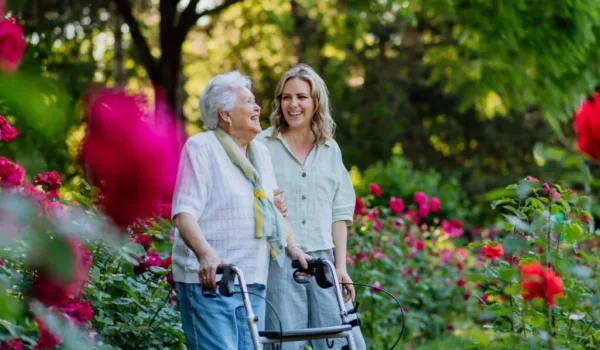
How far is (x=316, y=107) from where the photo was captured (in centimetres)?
427

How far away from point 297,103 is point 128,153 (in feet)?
10.9

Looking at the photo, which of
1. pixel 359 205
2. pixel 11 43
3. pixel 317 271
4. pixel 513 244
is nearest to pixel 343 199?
Result: pixel 317 271

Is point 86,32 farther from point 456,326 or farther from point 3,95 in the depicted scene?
point 3,95

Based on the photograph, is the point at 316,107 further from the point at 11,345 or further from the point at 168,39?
the point at 168,39

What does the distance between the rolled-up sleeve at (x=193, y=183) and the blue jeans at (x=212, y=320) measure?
0.27 metres

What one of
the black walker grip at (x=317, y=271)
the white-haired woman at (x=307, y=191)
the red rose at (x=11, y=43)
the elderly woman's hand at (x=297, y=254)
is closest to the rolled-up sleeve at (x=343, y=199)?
the white-haired woman at (x=307, y=191)

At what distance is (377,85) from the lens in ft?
64.1

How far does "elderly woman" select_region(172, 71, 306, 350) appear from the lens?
3.47 meters

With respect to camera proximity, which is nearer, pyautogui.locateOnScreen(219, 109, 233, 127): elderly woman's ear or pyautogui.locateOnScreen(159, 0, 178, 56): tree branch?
pyautogui.locateOnScreen(219, 109, 233, 127): elderly woman's ear

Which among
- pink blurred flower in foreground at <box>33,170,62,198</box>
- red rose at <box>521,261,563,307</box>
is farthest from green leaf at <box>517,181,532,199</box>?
pink blurred flower in foreground at <box>33,170,62,198</box>

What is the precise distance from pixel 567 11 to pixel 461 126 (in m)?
11.6

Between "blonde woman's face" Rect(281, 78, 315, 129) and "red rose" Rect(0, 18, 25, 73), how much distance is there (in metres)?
3.06

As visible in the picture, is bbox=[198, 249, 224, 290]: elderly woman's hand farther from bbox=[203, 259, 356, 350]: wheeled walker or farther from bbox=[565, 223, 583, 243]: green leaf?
bbox=[565, 223, 583, 243]: green leaf

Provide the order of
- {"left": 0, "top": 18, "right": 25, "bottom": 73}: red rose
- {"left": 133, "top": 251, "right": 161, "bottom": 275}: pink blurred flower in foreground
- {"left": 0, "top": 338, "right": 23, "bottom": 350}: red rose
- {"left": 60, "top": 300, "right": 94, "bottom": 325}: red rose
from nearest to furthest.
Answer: {"left": 0, "top": 18, "right": 25, "bottom": 73}: red rose, {"left": 0, "top": 338, "right": 23, "bottom": 350}: red rose, {"left": 60, "top": 300, "right": 94, "bottom": 325}: red rose, {"left": 133, "top": 251, "right": 161, "bottom": 275}: pink blurred flower in foreground
